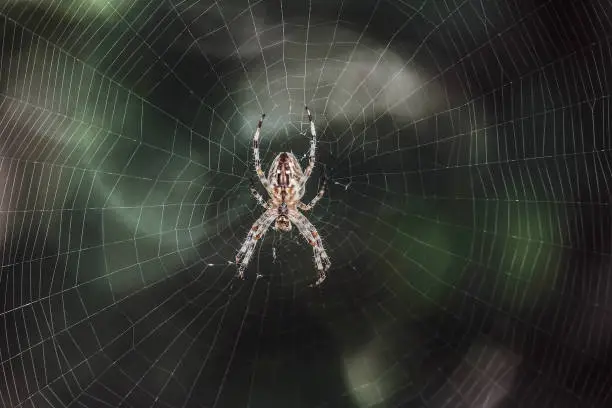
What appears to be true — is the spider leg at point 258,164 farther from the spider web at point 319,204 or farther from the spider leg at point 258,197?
the spider web at point 319,204

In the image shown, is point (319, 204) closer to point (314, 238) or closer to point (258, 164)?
point (314, 238)

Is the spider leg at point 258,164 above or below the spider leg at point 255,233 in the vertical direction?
above

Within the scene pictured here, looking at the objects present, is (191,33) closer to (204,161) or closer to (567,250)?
(204,161)

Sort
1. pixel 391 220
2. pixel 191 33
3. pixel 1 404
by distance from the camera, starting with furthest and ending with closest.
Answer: pixel 391 220
pixel 191 33
pixel 1 404

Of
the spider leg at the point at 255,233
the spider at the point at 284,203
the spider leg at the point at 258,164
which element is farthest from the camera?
the spider leg at the point at 255,233

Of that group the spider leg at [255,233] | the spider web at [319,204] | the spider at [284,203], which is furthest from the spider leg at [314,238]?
the spider web at [319,204]

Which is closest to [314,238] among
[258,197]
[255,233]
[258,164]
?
[255,233]

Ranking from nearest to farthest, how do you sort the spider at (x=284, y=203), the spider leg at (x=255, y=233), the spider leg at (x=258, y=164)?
the spider leg at (x=258, y=164) → the spider at (x=284, y=203) → the spider leg at (x=255, y=233)

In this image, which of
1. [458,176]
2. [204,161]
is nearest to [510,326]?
[458,176]
